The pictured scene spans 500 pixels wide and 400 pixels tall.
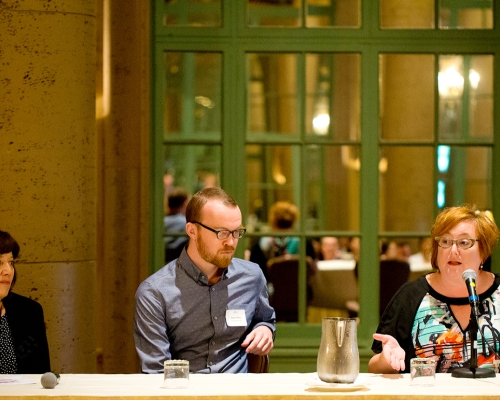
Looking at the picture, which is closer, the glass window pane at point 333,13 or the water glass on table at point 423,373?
the water glass on table at point 423,373

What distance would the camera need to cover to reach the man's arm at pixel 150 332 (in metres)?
3.12

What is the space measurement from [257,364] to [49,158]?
1.45 m

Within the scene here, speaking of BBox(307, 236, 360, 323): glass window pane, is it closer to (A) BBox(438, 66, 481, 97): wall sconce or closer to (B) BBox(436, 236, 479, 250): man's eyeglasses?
(A) BBox(438, 66, 481, 97): wall sconce

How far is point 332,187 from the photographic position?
501 cm

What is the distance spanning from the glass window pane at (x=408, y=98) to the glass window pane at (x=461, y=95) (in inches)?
2.9

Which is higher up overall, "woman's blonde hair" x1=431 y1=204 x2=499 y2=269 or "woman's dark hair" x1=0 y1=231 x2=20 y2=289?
"woman's blonde hair" x1=431 y1=204 x2=499 y2=269

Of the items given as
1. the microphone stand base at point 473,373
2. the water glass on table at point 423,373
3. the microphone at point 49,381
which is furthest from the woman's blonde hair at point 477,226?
the microphone at point 49,381

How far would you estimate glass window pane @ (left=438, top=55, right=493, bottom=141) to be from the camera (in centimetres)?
496

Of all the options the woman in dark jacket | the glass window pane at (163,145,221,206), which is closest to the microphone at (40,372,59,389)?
the woman in dark jacket

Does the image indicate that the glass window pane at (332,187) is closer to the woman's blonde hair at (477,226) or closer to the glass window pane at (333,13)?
the glass window pane at (333,13)

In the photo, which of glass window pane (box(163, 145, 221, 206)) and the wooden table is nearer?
the wooden table

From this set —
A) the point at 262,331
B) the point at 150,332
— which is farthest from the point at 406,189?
the point at 150,332

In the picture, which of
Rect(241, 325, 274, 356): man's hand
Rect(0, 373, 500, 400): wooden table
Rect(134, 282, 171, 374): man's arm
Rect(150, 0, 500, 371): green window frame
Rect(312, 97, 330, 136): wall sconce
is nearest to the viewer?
Rect(0, 373, 500, 400): wooden table

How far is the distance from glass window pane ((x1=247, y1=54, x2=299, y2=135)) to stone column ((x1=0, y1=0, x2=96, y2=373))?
4.05 feet
